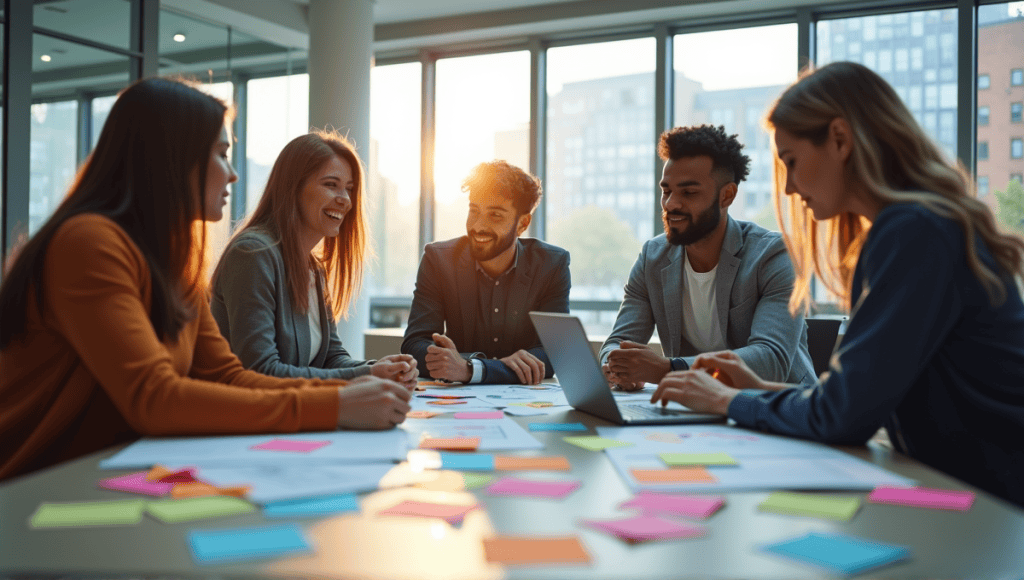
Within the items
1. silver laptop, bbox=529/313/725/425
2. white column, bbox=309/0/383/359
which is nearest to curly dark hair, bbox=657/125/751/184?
silver laptop, bbox=529/313/725/425

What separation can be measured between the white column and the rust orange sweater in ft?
14.8

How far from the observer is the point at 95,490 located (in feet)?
3.17

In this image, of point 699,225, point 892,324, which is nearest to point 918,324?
point 892,324

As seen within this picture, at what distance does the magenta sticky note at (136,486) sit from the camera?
95 cm

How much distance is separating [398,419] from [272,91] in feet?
19.9

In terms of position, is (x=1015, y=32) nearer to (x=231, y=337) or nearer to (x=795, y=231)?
(x=795, y=231)

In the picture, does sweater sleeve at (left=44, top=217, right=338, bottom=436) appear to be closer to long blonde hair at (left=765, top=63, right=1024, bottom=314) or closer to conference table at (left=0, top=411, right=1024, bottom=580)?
conference table at (left=0, top=411, right=1024, bottom=580)

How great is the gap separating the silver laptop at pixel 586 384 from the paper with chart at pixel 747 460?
5 cm

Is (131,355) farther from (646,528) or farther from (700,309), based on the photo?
(700,309)

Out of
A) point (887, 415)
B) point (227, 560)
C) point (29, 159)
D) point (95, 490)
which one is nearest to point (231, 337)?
point (95, 490)

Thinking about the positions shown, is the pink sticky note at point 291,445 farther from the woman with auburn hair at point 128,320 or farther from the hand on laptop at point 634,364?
the hand on laptop at point 634,364

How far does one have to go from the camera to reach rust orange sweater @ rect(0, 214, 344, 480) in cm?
121

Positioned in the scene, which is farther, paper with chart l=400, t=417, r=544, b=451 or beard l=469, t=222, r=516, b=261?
beard l=469, t=222, r=516, b=261

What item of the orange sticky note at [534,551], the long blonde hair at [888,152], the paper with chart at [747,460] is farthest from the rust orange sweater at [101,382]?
the long blonde hair at [888,152]
